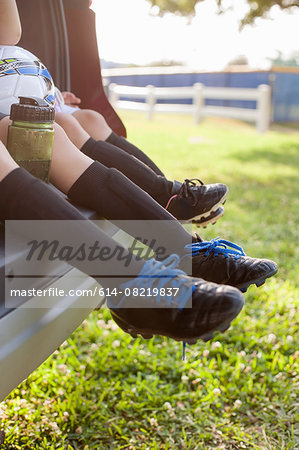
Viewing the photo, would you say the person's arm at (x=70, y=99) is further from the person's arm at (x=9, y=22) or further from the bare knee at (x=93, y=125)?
the person's arm at (x=9, y=22)

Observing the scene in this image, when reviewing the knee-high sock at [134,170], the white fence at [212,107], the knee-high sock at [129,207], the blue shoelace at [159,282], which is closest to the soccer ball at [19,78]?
the knee-high sock at [134,170]

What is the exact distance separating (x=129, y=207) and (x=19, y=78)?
0.63 metres

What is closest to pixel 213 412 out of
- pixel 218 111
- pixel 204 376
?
pixel 204 376

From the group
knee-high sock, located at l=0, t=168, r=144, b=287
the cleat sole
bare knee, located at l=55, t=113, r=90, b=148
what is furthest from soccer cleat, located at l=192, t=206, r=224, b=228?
knee-high sock, located at l=0, t=168, r=144, b=287

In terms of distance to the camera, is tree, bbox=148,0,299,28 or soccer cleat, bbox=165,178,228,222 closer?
soccer cleat, bbox=165,178,228,222

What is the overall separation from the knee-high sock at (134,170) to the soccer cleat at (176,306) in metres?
0.55

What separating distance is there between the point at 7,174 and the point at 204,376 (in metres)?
1.37

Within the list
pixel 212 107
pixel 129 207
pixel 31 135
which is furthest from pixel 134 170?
pixel 212 107

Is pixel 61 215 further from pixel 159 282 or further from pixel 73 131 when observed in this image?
pixel 73 131

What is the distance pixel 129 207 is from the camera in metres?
1.44

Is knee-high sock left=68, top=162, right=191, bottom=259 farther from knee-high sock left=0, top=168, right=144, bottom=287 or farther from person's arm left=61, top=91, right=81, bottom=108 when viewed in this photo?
person's arm left=61, top=91, right=81, bottom=108

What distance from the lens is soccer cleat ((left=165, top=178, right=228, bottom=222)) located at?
174 cm

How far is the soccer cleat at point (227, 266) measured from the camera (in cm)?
144

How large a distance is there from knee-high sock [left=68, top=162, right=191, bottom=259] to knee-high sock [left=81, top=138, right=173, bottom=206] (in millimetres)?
238
